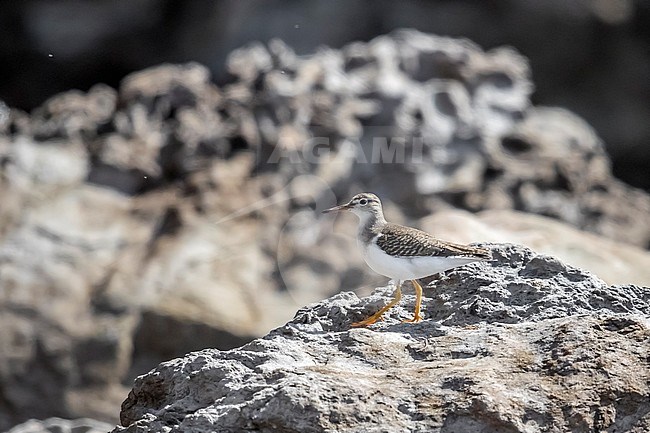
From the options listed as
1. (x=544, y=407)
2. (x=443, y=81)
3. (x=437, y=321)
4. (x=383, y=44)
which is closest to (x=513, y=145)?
(x=443, y=81)

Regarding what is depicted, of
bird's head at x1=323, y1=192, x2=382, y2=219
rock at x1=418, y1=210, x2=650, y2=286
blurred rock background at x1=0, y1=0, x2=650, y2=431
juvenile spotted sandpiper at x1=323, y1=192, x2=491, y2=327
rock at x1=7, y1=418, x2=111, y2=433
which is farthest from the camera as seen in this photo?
blurred rock background at x1=0, y1=0, x2=650, y2=431

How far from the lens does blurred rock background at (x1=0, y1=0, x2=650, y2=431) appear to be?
11.4 metres

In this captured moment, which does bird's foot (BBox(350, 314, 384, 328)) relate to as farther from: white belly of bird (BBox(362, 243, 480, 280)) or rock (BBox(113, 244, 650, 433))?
white belly of bird (BBox(362, 243, 480, 280))

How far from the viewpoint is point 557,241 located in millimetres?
10367

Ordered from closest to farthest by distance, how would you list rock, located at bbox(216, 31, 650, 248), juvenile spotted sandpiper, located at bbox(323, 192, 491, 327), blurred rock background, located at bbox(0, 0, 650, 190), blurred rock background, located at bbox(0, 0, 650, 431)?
juvenile spotted sandpiper, located at bbox(323, 192, 491, 327)
blurred rock background, located at bbox(0, 0, 650, 431)
rock, located at bbox(216, 31, 650, 248)
blurred rock background, located at bbox(0, 0, 650, 190)

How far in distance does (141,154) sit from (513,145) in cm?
499

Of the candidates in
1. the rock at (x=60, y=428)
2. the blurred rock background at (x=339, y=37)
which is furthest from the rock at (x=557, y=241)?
the blurred rock background at (x=339, y=37)

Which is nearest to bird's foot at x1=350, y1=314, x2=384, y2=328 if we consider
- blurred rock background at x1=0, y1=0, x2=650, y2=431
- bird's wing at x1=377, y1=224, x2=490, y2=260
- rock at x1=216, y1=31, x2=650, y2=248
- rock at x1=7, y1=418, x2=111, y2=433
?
bird's wing at x1=377, y1=224, x2=490, y2=260

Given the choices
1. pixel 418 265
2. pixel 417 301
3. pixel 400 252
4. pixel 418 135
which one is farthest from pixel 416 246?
pixel 418 135

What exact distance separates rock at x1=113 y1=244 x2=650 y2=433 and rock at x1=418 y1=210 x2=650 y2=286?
5.02m

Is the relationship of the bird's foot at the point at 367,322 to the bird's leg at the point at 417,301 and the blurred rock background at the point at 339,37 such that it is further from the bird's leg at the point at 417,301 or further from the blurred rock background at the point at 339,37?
the blurred rock background at the point at 339,37

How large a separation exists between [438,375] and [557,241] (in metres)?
6.65

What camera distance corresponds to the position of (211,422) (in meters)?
3.84

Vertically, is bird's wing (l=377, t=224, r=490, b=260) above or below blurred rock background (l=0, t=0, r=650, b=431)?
below
